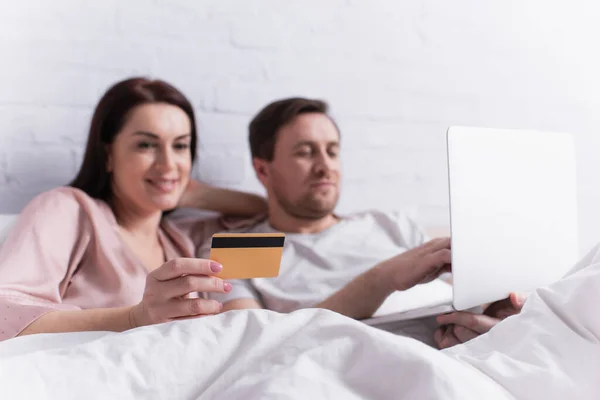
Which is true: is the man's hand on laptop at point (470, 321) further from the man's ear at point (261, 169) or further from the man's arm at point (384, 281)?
the man's ear at point (261, 169)

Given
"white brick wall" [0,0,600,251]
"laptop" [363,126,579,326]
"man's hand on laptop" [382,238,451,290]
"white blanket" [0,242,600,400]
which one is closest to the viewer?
"white blanket" [0,242,600,400]

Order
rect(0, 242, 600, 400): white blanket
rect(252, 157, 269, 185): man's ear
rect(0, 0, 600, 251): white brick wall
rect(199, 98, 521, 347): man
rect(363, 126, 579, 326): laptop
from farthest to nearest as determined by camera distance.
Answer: rect(252, 157, 269, 185): man's ear
rect(0, 0, 600, 251): white brick wall
rect(199, 98, 521, 347): man
rect(363, 126, 579, 326): laptop
rect(0, 242, 600, 400): white blanket

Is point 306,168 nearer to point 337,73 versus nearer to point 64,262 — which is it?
point 337,73

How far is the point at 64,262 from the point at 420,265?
2.52ft

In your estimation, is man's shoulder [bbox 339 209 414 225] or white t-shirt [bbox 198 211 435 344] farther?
man's shoulder [bbox 339 209 414 225]

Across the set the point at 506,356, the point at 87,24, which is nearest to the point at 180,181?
the point at 87,24

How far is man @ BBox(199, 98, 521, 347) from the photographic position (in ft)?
4.67

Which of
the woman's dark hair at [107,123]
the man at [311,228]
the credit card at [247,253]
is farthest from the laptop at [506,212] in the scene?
the woman's dark hair at [107,123]

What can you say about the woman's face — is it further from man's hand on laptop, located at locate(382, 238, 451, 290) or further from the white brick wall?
man's hand on laptop, located at locate(382, 238, 451, 290)

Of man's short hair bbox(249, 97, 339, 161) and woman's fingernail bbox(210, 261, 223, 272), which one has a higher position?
man's short hair bbox(249, 97, 339, 161)

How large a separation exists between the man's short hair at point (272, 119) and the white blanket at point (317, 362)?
93 cm

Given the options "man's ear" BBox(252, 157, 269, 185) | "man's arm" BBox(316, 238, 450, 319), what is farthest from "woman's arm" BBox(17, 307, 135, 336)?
"man's ear" BBox(252, 157, 269, 185)

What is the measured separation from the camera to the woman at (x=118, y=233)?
1.09 metres

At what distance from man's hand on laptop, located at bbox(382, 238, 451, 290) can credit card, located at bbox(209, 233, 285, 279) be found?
1.35ft
